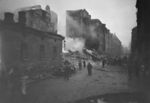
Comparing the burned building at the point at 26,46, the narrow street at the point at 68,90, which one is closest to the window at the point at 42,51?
the burned building at the point at 26,46

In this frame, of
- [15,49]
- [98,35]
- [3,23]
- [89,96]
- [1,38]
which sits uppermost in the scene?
[98,35]

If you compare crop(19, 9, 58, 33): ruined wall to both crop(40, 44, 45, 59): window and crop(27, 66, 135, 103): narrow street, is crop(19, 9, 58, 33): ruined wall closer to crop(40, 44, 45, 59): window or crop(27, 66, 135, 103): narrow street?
crop(40, 44, 45, 59): window

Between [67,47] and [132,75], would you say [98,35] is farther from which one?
[132,75]

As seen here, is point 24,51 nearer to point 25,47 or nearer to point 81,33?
point 25,47

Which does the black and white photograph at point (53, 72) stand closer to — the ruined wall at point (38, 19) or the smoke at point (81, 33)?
the ruined wall at point (38, 19)

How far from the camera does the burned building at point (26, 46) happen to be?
→ 10.7m

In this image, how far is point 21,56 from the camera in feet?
40.7

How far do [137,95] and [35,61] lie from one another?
930 cm

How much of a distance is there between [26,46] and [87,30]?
25.2m

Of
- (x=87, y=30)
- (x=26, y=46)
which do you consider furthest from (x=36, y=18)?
(x=26, y=46)

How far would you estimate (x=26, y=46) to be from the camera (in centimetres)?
1305

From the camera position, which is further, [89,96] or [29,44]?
[29,44]

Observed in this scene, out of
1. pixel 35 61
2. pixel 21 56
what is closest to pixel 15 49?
pixel 21 56

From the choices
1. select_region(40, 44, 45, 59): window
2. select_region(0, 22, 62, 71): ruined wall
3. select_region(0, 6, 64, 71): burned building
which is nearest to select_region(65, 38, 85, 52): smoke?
select_region(0, 6, 64, 71): burned building
